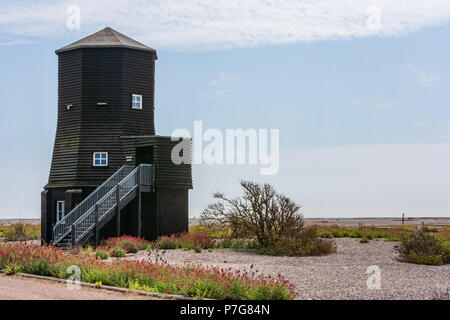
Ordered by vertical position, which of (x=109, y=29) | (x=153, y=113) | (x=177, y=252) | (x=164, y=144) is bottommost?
(x=177, y=252)

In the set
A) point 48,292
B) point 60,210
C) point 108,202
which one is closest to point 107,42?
point 108,202

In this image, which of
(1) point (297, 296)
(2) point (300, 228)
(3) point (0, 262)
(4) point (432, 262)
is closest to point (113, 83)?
(2) point (300, 228)

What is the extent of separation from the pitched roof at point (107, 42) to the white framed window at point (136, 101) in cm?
273

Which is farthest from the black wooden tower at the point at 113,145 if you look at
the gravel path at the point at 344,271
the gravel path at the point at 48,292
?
the gravel path at the point at 48,292

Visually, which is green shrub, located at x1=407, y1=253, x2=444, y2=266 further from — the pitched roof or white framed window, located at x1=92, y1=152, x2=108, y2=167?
the pitched roof

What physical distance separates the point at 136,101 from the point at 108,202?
6734 millimetres

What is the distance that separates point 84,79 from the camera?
31172 mm

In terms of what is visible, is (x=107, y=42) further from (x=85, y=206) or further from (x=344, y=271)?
(x=344, y=271)

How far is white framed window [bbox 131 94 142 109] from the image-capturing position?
31.7 metres

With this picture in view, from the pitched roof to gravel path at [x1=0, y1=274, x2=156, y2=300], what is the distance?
→ 1919 centimetres

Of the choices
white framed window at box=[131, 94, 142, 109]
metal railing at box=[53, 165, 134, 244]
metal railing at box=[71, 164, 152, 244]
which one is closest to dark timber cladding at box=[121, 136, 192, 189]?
metal railing at box=[71, 164, 152, 244]

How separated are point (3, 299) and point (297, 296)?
633 centimetres

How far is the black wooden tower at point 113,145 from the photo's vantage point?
Result: 3006cm
